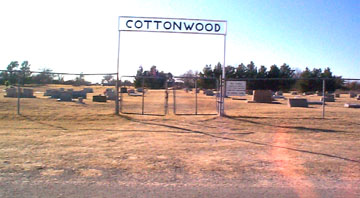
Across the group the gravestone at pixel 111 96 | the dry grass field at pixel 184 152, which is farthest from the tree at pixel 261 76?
the dry grass field at pixel 184 152

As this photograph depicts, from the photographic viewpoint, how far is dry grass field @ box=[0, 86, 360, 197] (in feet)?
19.5

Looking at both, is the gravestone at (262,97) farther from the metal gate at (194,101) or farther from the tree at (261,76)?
the tree at (261,76)

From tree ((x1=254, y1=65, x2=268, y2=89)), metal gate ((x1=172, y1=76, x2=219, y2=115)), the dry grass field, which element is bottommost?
the dry grass field

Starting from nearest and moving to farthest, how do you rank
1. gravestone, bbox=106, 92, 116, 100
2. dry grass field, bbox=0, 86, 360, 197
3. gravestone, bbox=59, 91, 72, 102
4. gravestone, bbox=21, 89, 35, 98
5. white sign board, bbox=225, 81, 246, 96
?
dry grass field, bbox=0, 86, 360, 197
white sign board, bbox=225, 81, 246, 96
gravestone, bbox=59, 91, 72, 102
gravestone, bbox=21, 89, 35, 98
gravestone, bbox=106, 92, 116, 100

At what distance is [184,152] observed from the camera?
26.1 ft

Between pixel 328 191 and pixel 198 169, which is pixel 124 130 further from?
pixel 328 191

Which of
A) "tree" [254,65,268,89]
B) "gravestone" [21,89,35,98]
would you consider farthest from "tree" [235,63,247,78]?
"gravestone" [21,89,35,98]

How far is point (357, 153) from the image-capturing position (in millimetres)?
8070

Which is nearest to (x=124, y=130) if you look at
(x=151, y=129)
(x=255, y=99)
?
(x=151, y=129)

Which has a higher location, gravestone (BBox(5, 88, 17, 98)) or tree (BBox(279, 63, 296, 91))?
tree (BBox(279, 63, 296, 91))

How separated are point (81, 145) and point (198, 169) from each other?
12.4 feet

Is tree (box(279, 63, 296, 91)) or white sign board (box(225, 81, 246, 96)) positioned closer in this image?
white sign board (box(225, 81, 246, 96))

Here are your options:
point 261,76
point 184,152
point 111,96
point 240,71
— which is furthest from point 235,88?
point 261,76

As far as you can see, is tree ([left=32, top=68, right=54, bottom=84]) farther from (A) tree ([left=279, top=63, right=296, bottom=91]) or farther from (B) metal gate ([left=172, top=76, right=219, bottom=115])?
(A) tree ([left=279, top=63, right=296, bottom=91])
